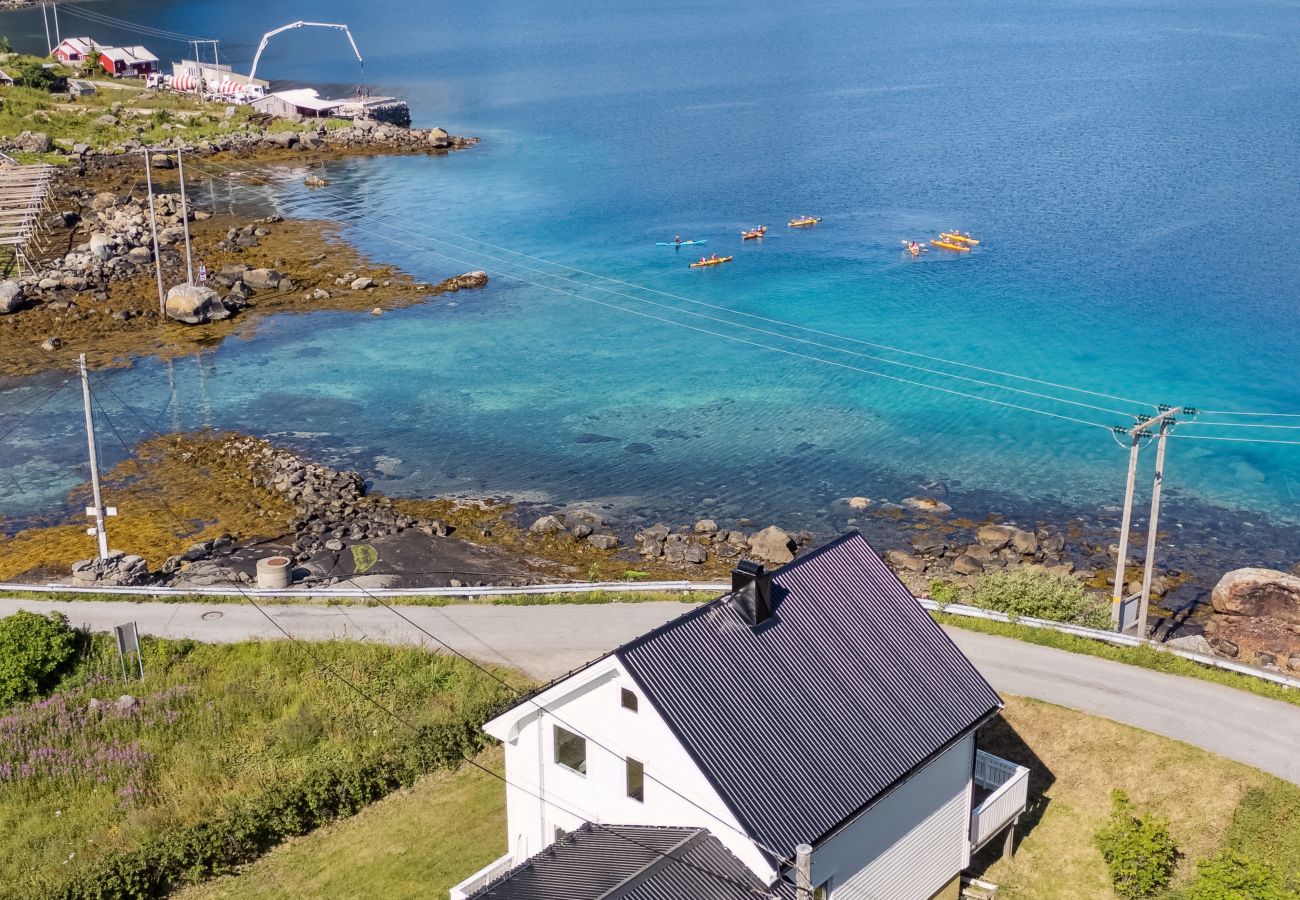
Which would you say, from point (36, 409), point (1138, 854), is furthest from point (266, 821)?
Result: point (36, 409)

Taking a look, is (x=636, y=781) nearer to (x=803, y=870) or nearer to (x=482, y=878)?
(x=803, y=870)

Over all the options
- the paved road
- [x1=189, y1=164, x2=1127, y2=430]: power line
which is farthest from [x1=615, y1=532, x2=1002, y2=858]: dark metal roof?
[x1=189, y1=164, x2=1127, y2=430]: power line

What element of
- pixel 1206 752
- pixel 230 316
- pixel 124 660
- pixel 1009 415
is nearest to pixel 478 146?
pixel 230 316

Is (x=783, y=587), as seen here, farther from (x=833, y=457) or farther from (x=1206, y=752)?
(x=833, y=457)

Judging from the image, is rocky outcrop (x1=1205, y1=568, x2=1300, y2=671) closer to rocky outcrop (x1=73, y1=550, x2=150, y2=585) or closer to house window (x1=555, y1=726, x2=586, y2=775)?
house window (x1=555, y1=726, x2=586, y2=775)

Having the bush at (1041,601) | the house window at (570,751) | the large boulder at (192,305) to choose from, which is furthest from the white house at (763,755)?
the large boulder at (192,305)

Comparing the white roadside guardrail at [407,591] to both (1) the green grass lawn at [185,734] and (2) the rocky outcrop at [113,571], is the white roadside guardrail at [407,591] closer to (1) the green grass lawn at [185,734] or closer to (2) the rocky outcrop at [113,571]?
(2) the rocky outcrop at [113,571]
